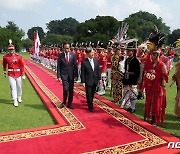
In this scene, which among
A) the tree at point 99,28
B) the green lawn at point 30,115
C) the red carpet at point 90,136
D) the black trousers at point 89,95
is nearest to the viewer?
the red carpet at point 90,136

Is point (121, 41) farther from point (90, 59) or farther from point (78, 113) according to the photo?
point (78, 113)

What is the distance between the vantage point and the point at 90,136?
4.57 m

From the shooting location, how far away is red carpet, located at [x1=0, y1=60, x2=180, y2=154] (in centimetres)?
401

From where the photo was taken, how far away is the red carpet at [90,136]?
13.1 feet

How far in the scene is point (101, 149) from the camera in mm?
4004

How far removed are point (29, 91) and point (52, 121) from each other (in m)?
4.14

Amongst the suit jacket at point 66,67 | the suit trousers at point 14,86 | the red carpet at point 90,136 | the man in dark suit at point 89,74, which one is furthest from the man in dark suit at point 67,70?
the suit trousers at point 14,86

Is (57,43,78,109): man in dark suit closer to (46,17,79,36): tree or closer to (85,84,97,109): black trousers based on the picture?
(85,84,97,109): black trousers

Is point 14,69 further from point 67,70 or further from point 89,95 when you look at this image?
point 89,95

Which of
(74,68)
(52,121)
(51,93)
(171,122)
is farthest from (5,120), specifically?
(171,122)

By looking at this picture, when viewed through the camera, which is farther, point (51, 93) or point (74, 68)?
point (51, 93)

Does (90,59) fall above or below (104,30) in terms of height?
below

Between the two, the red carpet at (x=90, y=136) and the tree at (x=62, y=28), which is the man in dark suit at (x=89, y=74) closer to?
the red carpet at (x=90, y=136)

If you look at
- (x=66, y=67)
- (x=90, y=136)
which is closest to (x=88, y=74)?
(x=66, y=67)
